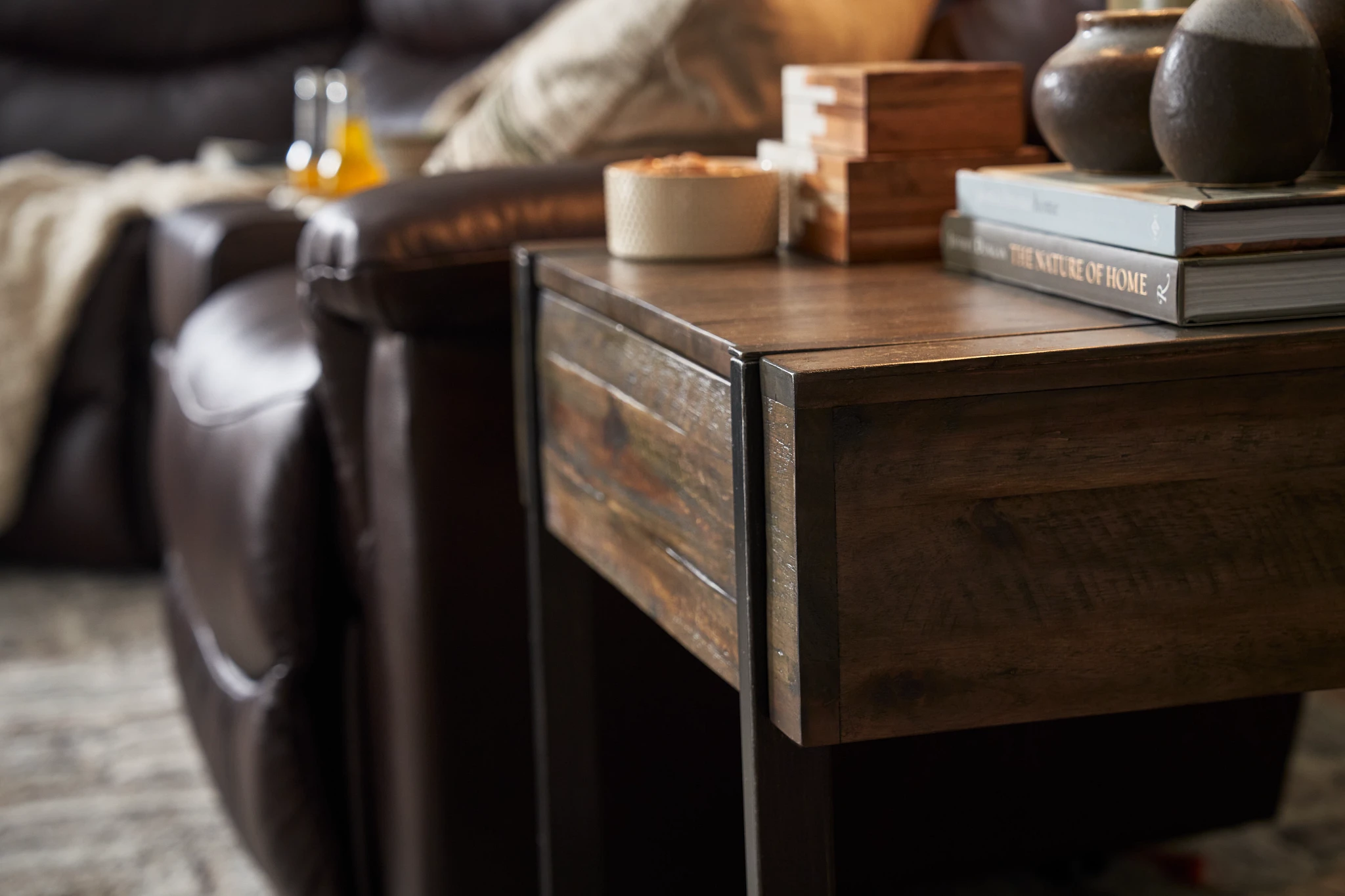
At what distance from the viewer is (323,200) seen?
186 cm

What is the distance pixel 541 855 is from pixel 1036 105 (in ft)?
1.93

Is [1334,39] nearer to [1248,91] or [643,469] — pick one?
[1248,91]

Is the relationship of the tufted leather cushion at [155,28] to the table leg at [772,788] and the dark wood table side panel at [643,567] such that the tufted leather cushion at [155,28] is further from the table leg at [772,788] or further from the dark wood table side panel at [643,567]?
the table leg at [772,788]

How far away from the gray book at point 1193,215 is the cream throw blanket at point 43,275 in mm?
1584

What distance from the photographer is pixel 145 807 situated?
154 cm

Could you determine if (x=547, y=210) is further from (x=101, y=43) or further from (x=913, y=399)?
(x=101, y=43)

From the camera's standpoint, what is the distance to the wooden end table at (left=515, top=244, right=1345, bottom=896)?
603 millimetres

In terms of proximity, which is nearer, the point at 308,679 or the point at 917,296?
the point at 917,296

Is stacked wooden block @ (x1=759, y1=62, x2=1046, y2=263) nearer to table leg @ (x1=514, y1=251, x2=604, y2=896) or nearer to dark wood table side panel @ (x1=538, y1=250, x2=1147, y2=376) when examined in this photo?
dark wood table side panel @ (x1=538, y1=250, x2=1147, y2=376)

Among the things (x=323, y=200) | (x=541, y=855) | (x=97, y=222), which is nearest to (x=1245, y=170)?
(x=541, y=855)

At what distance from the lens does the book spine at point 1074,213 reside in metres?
0.66

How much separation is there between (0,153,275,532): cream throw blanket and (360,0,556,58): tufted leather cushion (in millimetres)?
625

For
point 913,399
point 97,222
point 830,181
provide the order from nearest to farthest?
point 913,399 → point 830,181 → point 97,222

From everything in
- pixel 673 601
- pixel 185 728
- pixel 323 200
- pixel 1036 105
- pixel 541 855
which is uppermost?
pixel 1036 105
